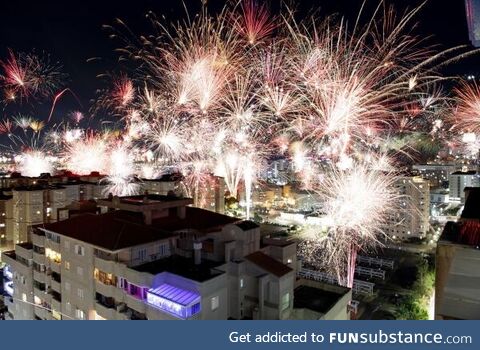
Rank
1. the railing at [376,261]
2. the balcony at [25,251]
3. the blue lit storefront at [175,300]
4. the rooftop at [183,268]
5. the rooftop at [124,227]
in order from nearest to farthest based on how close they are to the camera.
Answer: the blue lit storefront at [175,300], the rooftop at [183,268], the rooftop at [124,227], the balcony at [25,251], the railing at [376,261]

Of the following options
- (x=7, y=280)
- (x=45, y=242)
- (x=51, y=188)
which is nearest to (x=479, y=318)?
(x=45, y=242)

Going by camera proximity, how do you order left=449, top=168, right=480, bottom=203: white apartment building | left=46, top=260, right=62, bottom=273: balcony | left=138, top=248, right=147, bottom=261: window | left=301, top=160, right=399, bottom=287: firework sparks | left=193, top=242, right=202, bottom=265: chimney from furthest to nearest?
left=449, top=168, right=480, bottom=203: white apartment building
left=301, top=160, right=399, bottom=287: firework sparks
left=46, top=260, right=62, bottom=273: balcony
left=138, top=248, right=147, bottom=261: window
left=193, top=242, right=202, bottom=265: chimney

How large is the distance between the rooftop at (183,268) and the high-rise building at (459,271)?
500 centimetres

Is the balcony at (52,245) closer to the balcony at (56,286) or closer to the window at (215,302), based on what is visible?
the balcony at (56,286)

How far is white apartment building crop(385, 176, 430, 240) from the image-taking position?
29.1 metres

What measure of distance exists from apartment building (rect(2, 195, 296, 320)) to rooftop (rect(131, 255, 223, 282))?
3 cm

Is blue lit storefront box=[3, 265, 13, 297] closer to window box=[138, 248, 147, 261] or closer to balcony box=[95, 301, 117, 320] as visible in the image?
balcony box=[95, 301, 117, 320]

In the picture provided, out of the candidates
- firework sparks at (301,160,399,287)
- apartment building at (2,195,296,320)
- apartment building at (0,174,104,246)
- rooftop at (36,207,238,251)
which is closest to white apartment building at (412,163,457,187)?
firework sparks at (301,160,399,287)

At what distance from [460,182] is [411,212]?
1084 centimetres

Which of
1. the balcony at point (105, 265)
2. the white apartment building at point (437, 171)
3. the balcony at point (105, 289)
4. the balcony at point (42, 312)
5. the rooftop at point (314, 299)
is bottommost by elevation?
the balcony at point (42, 312)

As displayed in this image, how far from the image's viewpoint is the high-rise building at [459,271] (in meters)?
5.54

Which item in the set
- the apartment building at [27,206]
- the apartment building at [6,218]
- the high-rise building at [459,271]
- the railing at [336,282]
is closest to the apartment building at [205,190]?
the apartment building at [27,206]

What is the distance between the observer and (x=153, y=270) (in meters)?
10.1

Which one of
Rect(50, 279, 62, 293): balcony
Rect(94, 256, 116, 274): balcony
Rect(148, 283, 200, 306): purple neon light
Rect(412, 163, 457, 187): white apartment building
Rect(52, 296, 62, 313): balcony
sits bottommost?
Rect(52, 296, 62, 313): balcony
